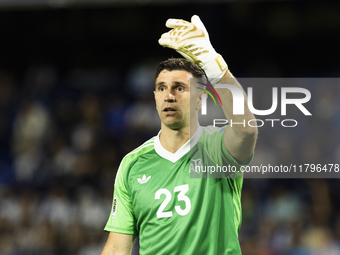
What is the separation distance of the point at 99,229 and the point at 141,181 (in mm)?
4531

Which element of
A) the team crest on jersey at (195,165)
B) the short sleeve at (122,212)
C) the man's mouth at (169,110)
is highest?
the man's mouth at (169,110)

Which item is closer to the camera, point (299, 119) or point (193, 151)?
point (193, 151)

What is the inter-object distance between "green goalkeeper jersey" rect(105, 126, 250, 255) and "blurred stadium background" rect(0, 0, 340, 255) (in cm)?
390

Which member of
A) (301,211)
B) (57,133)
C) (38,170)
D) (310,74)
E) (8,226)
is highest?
(310,74)

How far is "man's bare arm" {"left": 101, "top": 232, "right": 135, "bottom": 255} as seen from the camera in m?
3.56

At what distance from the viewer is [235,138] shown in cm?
311

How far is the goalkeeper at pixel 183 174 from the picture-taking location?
10.3ft

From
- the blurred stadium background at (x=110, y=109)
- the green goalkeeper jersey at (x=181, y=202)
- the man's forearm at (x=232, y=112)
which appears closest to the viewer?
the man's forearm at (x=232, y=112)

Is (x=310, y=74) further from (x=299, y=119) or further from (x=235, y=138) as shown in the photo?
(x=235, y=138)

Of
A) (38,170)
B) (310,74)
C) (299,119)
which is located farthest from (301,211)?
(38,170)

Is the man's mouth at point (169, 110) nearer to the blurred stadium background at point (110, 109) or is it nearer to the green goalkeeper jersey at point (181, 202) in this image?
the green goalkeeper jersey at point (181, 202)

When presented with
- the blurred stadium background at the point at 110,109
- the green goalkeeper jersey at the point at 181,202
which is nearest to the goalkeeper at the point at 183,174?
the green goalkeeper jersey at the point at 181,202

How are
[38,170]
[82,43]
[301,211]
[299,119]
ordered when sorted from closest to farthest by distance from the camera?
[301,211] < [299,119] < [38,170] < [82,43]

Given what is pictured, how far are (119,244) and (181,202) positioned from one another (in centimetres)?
67
